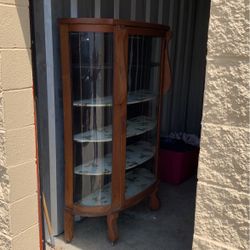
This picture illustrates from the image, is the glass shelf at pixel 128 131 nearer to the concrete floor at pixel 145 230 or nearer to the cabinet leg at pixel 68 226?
the cabinet leg at pixel 68 226

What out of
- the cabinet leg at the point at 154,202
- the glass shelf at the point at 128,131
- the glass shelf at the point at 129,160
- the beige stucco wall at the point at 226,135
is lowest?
the cabinet leg at the point at 154,202

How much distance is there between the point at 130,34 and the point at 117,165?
2.73 ft

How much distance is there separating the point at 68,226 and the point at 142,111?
96cm

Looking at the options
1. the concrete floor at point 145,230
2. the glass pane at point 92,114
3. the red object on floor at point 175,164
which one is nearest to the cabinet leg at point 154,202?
the concrete floor at point 145,230

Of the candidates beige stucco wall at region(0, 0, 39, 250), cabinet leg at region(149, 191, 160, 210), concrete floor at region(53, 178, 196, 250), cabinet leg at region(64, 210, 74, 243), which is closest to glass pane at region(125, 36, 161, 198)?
cabinet leg at region(149, 191, 160, 210)

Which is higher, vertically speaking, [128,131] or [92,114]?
[92,114]

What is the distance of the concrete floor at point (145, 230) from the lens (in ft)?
7.57

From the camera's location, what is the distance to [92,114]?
223 cm

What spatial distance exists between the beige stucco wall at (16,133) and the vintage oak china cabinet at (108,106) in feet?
1.81

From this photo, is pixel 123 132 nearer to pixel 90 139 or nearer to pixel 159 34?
pixel 90 139

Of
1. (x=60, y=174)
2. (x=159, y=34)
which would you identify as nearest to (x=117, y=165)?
(x=60, y=174)

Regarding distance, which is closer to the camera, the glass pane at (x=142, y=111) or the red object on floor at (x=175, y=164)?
the glass pane at (x=142, y=111)

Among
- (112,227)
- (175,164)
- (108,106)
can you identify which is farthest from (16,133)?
(175,164)

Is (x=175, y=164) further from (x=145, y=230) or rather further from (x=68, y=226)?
(x=68, y=226)
